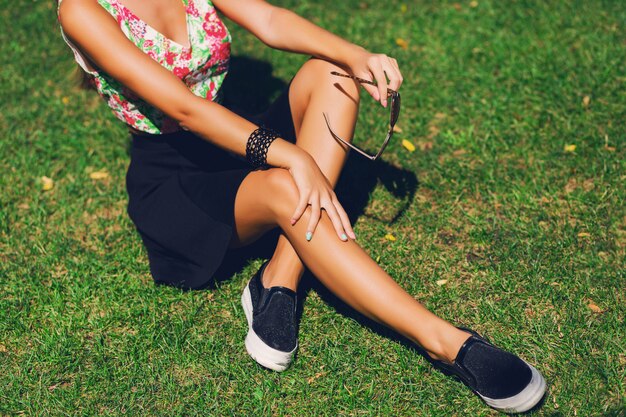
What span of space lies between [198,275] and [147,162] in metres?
0.59

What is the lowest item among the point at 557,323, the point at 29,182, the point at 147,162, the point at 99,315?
the point at 29,182

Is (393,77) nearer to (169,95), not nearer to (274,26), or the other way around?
(274,26)

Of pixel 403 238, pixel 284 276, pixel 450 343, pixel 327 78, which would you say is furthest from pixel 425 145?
pixel 450 343

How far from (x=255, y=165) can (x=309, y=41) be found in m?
0.75

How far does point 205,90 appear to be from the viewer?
3463mm

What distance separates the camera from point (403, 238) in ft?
12.7

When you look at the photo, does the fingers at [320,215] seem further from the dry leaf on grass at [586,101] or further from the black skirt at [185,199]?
the dry leaf on grass at [586,101]

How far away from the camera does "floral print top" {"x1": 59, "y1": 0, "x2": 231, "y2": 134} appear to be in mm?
3178

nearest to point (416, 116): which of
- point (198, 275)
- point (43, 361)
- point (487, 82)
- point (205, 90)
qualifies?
point (487, 82)

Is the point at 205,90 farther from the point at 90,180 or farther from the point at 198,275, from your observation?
the point at 90,180

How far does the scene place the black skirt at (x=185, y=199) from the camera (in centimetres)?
319

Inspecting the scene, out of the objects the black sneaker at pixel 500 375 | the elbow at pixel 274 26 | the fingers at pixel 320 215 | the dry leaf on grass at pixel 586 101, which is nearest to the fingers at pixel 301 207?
the fingers at pixel 320 215

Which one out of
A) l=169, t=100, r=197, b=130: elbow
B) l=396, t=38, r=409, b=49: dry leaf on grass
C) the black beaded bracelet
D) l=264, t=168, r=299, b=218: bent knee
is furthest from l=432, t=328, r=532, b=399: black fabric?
l=396, t=38, r=409, b=49: dry leaf on grass

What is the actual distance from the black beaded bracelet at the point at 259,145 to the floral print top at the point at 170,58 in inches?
21.9
